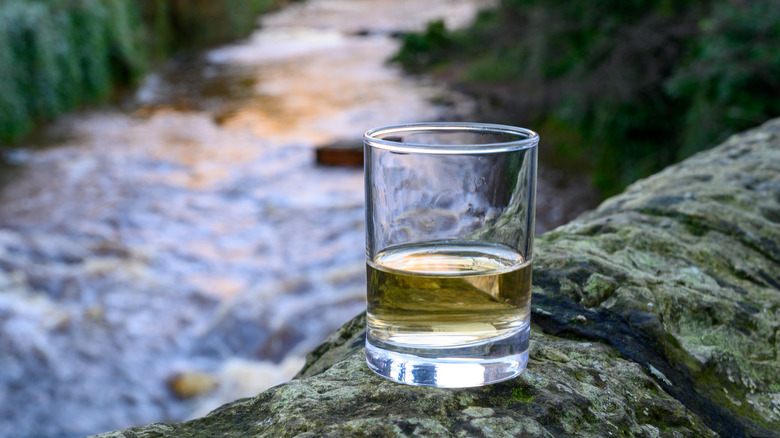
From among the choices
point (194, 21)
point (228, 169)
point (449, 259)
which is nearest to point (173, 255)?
point (228, 169)

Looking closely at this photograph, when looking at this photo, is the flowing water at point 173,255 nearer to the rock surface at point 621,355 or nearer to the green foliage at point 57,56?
the green foliage at point 57,56

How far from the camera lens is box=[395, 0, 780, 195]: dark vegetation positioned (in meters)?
4.93

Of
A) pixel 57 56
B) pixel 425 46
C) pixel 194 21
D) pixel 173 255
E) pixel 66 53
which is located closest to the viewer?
pixel 173 255

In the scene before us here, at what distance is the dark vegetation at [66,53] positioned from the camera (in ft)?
31.8

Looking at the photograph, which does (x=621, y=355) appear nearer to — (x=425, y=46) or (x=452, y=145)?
(x=452, y=145)

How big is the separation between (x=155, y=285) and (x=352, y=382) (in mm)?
5354

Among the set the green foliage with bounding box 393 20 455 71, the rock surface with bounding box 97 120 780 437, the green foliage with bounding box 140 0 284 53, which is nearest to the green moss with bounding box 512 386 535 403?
the rock surface with bounding box 97 120 780 437

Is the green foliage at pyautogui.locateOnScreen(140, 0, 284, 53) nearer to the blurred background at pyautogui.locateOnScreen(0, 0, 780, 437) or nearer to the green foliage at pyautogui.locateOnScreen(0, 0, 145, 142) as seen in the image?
the green foliage at pyautogui.locateOnScreen(0, 0, 145, 142)

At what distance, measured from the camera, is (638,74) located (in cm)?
639

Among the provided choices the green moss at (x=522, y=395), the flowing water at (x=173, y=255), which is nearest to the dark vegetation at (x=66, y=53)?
the flowing water at (x=173, y=255)

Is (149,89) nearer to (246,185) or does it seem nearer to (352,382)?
(246,185)

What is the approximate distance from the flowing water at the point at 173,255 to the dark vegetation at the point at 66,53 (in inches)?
17.1

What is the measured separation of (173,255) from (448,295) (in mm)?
6010

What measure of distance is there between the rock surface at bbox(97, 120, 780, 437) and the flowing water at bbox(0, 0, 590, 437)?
3651 millimetres
